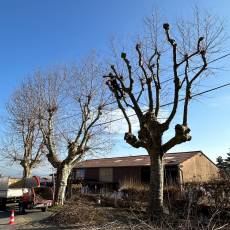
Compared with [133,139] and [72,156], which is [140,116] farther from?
[72,156]

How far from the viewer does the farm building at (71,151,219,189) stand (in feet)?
120

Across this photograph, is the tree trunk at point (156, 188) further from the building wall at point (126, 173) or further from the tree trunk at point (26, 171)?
the building wall at point (126, 173)

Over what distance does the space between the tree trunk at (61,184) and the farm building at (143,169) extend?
15.2m

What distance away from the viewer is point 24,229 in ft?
42.2

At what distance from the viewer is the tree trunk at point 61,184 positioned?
870 inches

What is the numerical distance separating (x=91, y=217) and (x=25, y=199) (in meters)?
7.12

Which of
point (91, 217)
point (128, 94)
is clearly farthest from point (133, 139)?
point (91, 217)

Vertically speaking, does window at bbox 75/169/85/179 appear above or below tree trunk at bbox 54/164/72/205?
above

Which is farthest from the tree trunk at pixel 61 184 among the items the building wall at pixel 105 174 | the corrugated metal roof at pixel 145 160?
the building wall at pixel 105 174

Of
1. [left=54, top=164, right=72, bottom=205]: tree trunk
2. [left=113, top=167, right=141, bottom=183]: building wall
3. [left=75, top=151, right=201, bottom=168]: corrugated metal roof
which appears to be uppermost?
[left=75, top=151, right=201, bottom=168]: corrugated metal roof

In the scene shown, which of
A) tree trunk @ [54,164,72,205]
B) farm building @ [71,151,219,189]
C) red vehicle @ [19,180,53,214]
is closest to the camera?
red vehicle @ [19,180,53,214]

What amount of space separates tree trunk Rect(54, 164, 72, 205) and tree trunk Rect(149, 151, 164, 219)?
1056cm

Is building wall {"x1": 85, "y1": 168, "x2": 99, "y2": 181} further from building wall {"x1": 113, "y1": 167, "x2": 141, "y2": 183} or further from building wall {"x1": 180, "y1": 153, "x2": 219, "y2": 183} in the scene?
building wall {"x1": 180, "y1": 153, "x2": 219, "y2": 183}

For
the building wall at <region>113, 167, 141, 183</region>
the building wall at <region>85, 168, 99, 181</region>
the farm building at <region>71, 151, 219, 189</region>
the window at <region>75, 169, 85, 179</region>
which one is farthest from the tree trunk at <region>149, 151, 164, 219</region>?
the window at <region>75, 169, 85, 179</region>
